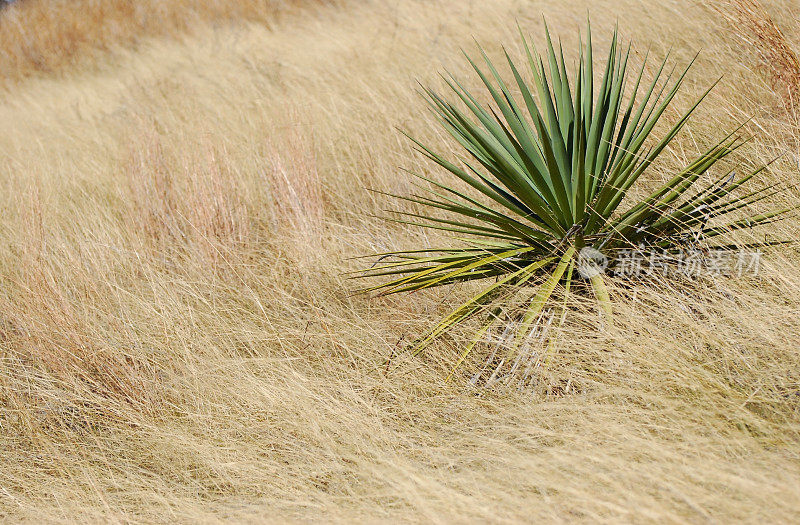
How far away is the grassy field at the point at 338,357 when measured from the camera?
206 cm

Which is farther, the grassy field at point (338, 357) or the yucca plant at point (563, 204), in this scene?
the yucca plant at point (563, 204)

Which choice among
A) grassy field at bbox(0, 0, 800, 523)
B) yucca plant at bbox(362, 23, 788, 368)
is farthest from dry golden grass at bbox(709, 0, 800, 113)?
yucca plant at bbox(362, 23, 788, 368)

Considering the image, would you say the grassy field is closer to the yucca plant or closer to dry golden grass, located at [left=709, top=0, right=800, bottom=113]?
dry golden grass, located at [left=709, top=0, right=800, bottom=113]

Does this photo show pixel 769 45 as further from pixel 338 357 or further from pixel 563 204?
pixel 338 357

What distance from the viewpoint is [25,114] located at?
338 inches

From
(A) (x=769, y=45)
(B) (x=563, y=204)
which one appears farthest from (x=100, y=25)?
(B) (x=563, y=204)

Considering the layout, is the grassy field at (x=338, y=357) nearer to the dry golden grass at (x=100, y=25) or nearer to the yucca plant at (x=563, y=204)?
the yucca plant at (x=563, y=204)

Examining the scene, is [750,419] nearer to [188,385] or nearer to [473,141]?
[473,141]

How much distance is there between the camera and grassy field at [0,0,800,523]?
2.06 metres

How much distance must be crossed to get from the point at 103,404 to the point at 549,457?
2.02m

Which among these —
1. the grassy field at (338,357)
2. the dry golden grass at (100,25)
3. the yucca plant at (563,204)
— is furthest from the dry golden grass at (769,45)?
the dry golden grass at (100,25)

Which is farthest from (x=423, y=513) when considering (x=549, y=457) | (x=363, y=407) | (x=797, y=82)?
(x=797, y=82)

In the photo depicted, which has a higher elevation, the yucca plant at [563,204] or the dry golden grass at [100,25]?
the yucca plant at [563,204]

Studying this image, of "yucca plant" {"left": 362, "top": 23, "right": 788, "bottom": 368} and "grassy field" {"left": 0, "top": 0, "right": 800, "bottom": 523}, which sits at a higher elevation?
"yucca plant" {"left": 362, "top": 23, "right": 788, "bottom": 368}
